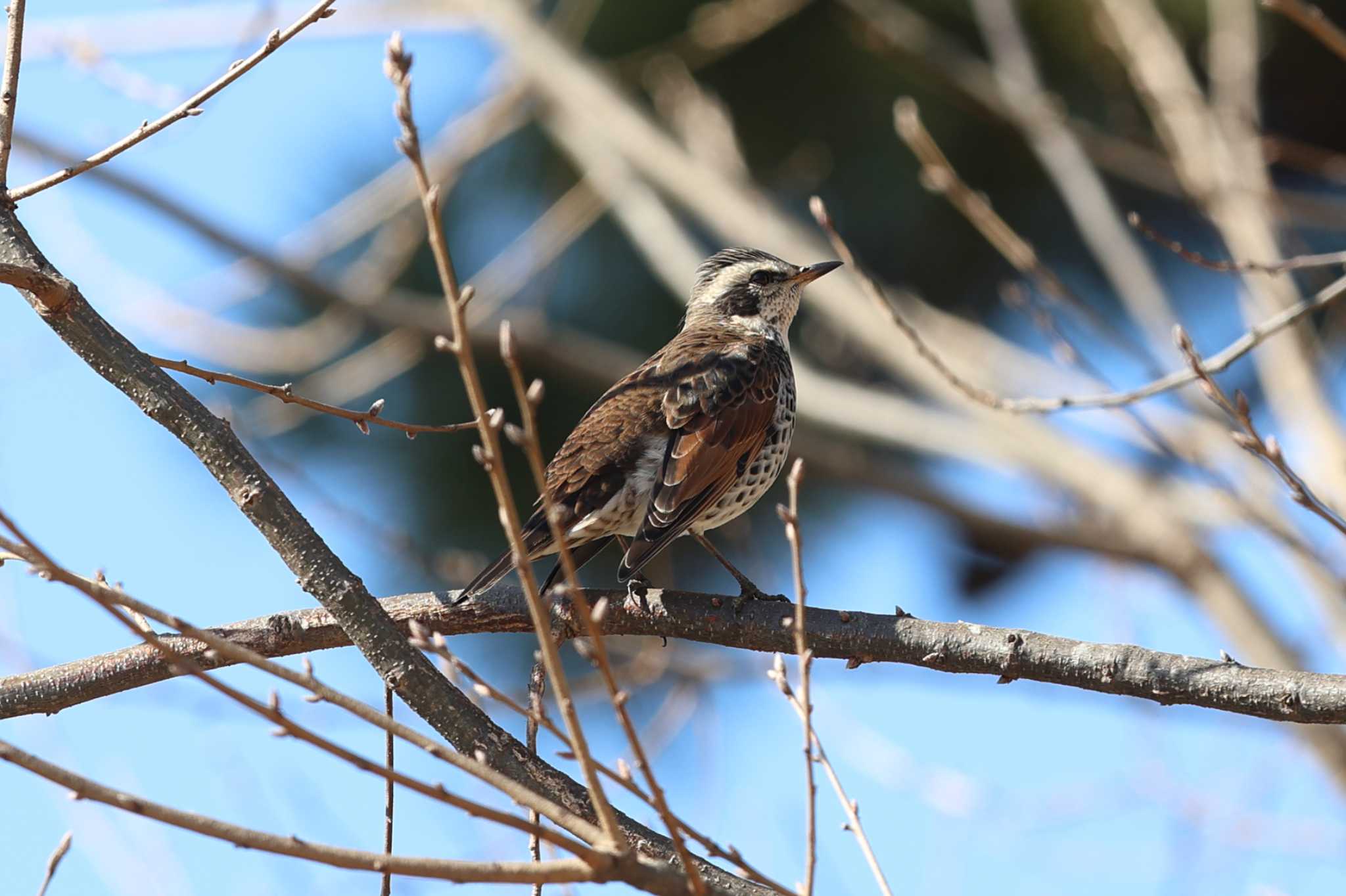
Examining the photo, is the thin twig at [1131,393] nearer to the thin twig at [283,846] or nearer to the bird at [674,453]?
the bird at [674,453]

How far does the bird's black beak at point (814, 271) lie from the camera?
6434mm

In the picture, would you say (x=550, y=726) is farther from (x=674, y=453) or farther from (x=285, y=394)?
(x=674, y=453)

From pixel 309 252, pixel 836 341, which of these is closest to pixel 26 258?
pixel 309 252

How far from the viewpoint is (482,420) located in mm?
2312

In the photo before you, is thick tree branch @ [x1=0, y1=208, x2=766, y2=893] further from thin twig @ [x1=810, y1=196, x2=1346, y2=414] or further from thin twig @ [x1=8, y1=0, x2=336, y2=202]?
thin twig @ [x1=810, y1=196, x2=1346, y2=414]

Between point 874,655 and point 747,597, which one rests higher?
point 747,597

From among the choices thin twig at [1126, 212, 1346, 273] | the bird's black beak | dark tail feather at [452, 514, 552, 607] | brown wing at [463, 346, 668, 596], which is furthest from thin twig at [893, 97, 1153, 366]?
dark tail feather at [452, 514, 552, 607]

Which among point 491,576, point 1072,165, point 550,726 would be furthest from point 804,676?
point 1072,165

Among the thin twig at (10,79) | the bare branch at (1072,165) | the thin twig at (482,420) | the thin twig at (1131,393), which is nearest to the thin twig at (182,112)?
the thin twig at (10,79)

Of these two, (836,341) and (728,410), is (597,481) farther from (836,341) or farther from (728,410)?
(836,341)

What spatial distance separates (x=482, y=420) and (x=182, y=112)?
1.53m

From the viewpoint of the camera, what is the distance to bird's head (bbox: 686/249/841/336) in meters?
6.72

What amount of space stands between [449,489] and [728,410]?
6.96m

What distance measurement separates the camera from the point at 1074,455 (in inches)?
330
